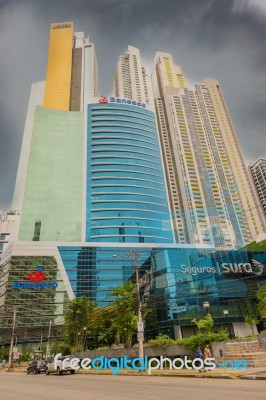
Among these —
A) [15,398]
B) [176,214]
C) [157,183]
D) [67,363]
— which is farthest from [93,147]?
[15,398]

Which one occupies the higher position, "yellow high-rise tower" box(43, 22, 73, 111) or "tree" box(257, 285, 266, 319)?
"yellow high-rise tower" box(43, 22, 73, 111)

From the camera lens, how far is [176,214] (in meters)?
169

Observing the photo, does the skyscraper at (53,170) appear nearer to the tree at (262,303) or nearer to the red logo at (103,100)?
the red logo at (103,100)

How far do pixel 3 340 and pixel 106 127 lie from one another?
341 feet

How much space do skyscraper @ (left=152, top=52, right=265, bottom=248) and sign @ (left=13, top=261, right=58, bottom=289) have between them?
8360 cm

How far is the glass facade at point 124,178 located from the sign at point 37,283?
24101 mm

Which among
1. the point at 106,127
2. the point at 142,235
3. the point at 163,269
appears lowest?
the point at 163,269

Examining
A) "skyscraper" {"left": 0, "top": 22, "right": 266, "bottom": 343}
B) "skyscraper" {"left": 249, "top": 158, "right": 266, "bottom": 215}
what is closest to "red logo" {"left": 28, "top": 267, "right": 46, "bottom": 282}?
"skyscraper" {"left": 0, "top": 22, "right": 266, "bottom": 343}

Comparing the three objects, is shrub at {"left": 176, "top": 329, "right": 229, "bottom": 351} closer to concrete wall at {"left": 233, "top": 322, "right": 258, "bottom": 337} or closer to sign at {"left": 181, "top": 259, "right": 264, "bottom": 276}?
concrete wall at {"left": 233, "top": 322, "right": 258, "bottom": 337}

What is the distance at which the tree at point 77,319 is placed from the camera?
160ft

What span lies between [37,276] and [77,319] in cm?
5803

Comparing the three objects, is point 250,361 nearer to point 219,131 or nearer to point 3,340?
point 3,340

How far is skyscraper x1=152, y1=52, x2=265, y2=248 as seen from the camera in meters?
162

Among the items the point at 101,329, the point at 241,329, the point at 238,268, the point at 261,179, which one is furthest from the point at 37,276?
the point at 261,179
